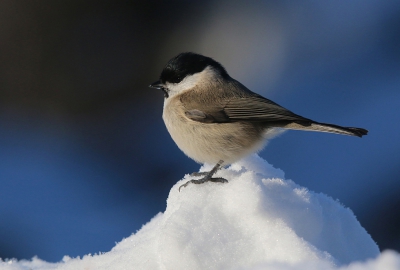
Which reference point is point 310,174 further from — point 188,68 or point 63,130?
point 63,130

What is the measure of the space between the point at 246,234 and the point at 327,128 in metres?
0.94

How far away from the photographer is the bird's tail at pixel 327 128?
189 cm

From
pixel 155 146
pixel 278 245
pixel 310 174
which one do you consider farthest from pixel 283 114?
pixel 155 146

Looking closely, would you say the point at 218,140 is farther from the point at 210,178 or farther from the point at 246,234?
the point at 246,234

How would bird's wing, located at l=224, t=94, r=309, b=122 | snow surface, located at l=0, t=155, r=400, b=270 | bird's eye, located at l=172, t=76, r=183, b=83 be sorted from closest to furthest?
snow surface, located at l=0, t=155, r=400, b=270, bird's wing, located at l=224, t=94, r=309, b=122, bird's eye, located at l=172, t=76, r=183, b=83

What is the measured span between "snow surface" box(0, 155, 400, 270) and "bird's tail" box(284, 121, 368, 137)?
50cm

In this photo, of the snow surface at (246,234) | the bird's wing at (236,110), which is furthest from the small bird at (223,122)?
the snow surface at (246,234)

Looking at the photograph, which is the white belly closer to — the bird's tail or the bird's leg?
the bird's leg

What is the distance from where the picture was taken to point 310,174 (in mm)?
3422

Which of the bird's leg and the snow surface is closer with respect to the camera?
the snow surface

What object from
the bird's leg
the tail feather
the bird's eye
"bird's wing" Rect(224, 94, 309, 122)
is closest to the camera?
the bird's leg

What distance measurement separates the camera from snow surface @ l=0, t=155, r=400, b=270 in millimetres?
1133

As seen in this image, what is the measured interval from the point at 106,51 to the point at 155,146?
3.58 feet

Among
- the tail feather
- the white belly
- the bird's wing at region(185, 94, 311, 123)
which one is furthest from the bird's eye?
the tail feather
